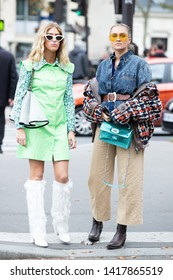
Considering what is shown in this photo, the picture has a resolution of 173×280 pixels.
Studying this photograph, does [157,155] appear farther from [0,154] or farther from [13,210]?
[13,210]

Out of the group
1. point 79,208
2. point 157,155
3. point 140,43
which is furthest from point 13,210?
point 140,43

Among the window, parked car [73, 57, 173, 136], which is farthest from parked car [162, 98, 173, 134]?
the window

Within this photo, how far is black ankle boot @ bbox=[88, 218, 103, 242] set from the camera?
743 cm

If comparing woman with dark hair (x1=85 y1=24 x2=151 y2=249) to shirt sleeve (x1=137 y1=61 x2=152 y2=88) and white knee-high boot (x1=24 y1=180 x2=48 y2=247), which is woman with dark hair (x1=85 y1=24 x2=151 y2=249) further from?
white knee-high boot (x1=24 y1=180 x2=48 y2=247)

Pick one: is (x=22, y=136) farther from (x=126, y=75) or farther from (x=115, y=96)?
(x=126, y=75)

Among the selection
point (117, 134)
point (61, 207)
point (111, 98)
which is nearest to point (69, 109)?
point (111, 98)

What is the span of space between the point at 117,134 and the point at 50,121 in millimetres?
586

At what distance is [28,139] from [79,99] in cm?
1085

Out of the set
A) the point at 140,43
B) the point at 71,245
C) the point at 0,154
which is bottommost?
the point at 140,43

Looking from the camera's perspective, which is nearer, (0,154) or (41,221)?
(41,221)
